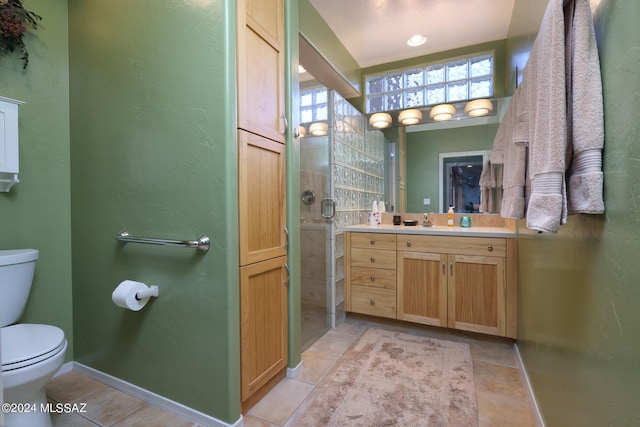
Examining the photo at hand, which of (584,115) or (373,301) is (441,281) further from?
(584,115)

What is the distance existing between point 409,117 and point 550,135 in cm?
230

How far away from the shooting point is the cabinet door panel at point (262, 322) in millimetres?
1455

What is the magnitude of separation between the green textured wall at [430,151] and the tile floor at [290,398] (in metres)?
1.40

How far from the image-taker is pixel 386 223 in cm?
315

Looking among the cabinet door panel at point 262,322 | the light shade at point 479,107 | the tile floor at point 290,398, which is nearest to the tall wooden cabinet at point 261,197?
the cabinet door panel at point 262,322

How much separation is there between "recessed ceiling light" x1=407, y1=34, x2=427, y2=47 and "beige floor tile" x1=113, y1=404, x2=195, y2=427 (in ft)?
10.5

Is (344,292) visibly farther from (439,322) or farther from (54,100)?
(54,100)

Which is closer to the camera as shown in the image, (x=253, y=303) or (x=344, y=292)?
(x=253, y=303)

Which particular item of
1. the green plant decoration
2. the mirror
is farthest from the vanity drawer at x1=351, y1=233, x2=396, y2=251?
the green plant decoration

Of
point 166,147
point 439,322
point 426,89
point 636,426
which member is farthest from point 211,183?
point 426,89

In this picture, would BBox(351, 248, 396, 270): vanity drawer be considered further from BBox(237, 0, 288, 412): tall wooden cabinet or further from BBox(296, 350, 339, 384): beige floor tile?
BBox(237, 0, 288, 412): tall wooden cabinet

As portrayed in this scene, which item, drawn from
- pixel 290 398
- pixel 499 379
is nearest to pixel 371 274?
pixel 499 379

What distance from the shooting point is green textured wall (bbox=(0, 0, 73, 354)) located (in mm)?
1672

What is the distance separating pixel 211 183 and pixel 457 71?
260cm
